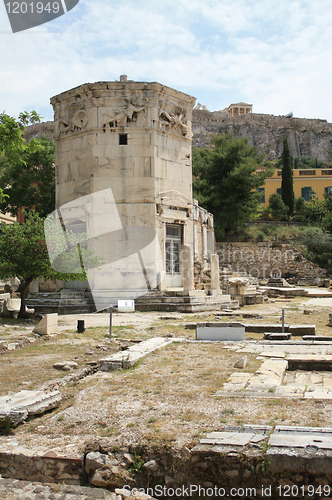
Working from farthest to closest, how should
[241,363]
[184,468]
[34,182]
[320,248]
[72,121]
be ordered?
[320,248] < [34,182] < [72,121] < [241,363] < [184,468]

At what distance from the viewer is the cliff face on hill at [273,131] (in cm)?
8750

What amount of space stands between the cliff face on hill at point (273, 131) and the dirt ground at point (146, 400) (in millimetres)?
82805

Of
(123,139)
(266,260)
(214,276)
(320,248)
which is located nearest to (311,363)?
(214,276)

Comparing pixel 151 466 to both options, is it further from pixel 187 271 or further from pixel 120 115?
pixel 120 115

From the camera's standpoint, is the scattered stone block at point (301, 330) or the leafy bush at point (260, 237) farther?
the leafy bush at point (260, 237)

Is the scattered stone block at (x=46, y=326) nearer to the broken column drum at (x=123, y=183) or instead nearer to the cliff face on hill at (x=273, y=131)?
the broken column drum at (x=123, y=183)

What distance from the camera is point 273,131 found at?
89312 millimetres

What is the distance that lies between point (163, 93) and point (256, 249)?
885 inches

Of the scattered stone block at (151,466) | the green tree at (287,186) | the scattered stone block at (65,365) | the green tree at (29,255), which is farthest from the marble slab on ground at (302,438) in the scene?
the green tree at (287,186)

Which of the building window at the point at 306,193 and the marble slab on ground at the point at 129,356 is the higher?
the building window at the point at 306,193

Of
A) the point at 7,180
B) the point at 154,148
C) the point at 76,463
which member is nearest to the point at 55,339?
the point at 76,463

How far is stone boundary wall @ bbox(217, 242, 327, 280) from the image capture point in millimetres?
36250

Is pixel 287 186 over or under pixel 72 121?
over

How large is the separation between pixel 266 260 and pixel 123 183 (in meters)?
22.8
